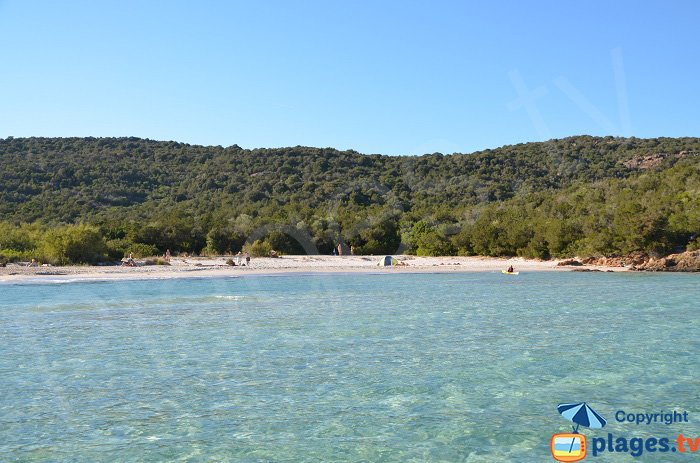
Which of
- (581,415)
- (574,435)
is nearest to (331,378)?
(581,415)

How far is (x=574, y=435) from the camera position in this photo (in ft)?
26.7

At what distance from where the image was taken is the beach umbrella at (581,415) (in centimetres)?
843

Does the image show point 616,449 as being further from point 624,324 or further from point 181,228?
point 181,228

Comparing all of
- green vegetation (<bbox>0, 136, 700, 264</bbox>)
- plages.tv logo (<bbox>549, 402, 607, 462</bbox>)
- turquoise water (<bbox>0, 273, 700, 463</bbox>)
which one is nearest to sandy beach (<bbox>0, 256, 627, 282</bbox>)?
green vegetation (<bbox>0, 136, 700, 264</bbox>)

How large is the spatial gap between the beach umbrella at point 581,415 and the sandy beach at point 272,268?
27795 mm

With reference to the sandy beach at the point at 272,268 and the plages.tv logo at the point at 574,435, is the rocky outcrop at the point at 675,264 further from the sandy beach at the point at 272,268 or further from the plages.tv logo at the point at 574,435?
the plages.tv logo at the point at 574,435

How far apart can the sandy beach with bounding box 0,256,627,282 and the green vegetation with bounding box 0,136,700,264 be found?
3266 mm

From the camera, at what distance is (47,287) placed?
95.5 feet

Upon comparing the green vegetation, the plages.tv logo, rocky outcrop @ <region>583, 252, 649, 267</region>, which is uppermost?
the green vegetation

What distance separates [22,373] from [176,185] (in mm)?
76190

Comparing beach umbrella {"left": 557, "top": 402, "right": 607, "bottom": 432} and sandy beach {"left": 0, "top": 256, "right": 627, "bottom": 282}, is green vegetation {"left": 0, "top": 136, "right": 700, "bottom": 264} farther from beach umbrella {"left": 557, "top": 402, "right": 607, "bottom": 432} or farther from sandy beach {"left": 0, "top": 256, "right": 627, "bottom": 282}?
beach umbrella {"left": 557, "top": 402, "right": 607, "bottom": 432}

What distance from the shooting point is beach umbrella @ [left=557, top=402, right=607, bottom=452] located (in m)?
8.43

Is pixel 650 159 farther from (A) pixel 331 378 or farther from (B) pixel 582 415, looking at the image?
(B) pixel 582 415

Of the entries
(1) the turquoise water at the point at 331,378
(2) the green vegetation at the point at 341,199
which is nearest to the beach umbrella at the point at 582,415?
(1) the turquoise water at the point at 331,378
